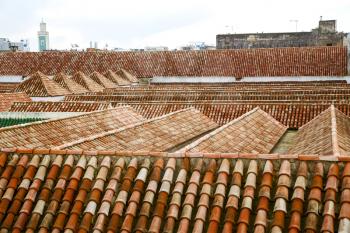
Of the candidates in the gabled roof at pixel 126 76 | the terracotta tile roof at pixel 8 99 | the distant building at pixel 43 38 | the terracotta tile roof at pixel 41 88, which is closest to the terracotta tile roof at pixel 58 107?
the terracotta tile roof at pixel 8 99

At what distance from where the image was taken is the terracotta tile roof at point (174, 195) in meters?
5.77

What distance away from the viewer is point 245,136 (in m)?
14.6

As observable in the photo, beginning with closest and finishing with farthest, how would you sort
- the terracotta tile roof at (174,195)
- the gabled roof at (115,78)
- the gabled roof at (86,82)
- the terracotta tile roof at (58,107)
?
the terracotta tile roof at (174,195) < the terracotta tile roof at (58,107) < the gabled roof at (86,82) < the gabled roof at (115,78)

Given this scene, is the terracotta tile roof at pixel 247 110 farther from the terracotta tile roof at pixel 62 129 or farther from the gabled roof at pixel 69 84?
the gabled roof at pixel 69 84

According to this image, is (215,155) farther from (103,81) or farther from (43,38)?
(43,38)

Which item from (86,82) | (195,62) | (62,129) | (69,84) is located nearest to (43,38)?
(195,62)

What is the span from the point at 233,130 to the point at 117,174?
8081 millimetres

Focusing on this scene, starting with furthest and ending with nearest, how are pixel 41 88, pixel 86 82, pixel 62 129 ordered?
pixel 86 82
pixel 41 88
pixel 62 129

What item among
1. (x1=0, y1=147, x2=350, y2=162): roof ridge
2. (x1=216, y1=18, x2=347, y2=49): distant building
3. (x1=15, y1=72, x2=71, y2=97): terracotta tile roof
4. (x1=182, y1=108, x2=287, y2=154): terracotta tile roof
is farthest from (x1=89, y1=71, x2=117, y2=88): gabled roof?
(x1=216, y1=18, x2=347, y2=49): distant building

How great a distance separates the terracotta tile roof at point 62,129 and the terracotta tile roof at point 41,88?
41.1 feet

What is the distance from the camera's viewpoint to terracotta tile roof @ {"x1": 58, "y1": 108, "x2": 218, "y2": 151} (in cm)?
1143

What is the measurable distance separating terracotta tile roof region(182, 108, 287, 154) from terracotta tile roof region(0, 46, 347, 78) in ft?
78.2

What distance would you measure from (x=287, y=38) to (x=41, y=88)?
1992 inches

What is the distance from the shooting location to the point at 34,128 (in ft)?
44.5
